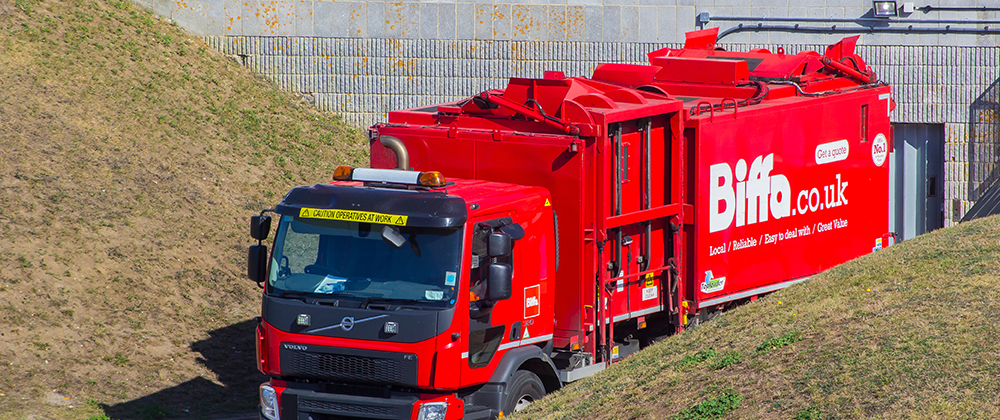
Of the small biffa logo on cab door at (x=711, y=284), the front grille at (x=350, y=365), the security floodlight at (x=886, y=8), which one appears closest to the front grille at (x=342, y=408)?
the front grille at (x=350, y=365)

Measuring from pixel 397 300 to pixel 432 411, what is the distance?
0.91m

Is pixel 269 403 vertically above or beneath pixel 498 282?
beneath

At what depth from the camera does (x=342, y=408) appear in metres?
7.65

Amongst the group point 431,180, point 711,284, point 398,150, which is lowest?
point 711,284

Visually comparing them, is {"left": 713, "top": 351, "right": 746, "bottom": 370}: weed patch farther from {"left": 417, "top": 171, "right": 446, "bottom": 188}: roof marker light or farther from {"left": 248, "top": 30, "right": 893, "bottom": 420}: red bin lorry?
{"left": 417, "top": 171, "right": 446, "bottom": 188}: roof marker light

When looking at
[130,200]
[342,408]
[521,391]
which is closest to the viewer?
[342,408]

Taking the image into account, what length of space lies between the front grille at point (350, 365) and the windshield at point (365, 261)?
43 cm

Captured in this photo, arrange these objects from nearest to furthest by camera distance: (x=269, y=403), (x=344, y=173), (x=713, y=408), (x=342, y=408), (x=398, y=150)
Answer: (x=713, y=408) < (x=342, y=408) < (x=269, y=403) < (x=344, y=173) < (x=398, y=150)

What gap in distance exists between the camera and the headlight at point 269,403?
25.9 feet

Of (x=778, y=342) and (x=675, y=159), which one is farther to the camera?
(x=675, y=159)

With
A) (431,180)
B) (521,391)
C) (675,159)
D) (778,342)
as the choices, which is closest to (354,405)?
(521,391)

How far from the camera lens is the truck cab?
7367 mm

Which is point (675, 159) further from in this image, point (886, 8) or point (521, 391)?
point (886, 8)

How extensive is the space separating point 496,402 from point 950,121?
523 inches
